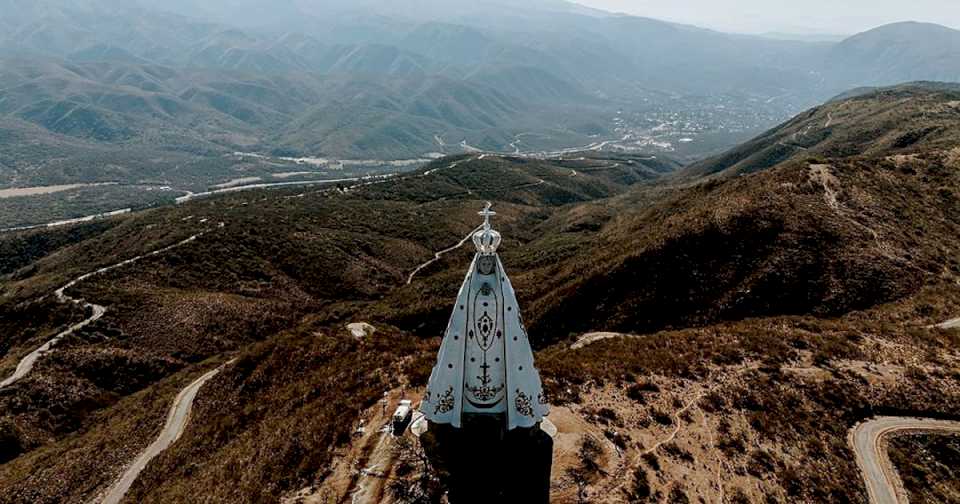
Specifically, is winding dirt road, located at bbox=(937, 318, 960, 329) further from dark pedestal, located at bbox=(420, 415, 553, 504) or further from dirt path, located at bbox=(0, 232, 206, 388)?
dirt path, located at bbox=(0, 232, 206, 388)

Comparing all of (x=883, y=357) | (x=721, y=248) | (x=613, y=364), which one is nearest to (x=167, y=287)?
Answer: (x=613, y=364)

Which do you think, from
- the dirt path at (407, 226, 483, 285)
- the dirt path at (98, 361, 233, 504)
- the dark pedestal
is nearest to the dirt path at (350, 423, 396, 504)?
the dark pedestal

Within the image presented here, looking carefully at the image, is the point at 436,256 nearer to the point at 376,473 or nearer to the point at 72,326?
the point at 72,326

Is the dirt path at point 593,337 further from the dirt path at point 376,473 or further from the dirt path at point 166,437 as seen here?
the dirt path at point 166,437

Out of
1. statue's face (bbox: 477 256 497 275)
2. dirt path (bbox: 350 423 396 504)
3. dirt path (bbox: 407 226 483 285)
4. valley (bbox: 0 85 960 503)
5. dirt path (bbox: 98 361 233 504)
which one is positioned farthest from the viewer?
dirt path (bbox: 407 226 483 285)

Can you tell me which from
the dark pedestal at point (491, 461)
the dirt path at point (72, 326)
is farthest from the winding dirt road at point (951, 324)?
the dirt path at point (72, 326)

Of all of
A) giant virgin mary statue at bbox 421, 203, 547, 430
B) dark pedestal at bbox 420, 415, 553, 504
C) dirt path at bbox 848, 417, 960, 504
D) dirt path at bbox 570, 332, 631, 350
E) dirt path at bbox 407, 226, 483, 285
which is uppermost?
giant virgin mary statue at bbox 421, 203, 547, 430

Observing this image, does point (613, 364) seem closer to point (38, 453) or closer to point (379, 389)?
point (379, 389)

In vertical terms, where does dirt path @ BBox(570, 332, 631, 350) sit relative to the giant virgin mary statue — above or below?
below
